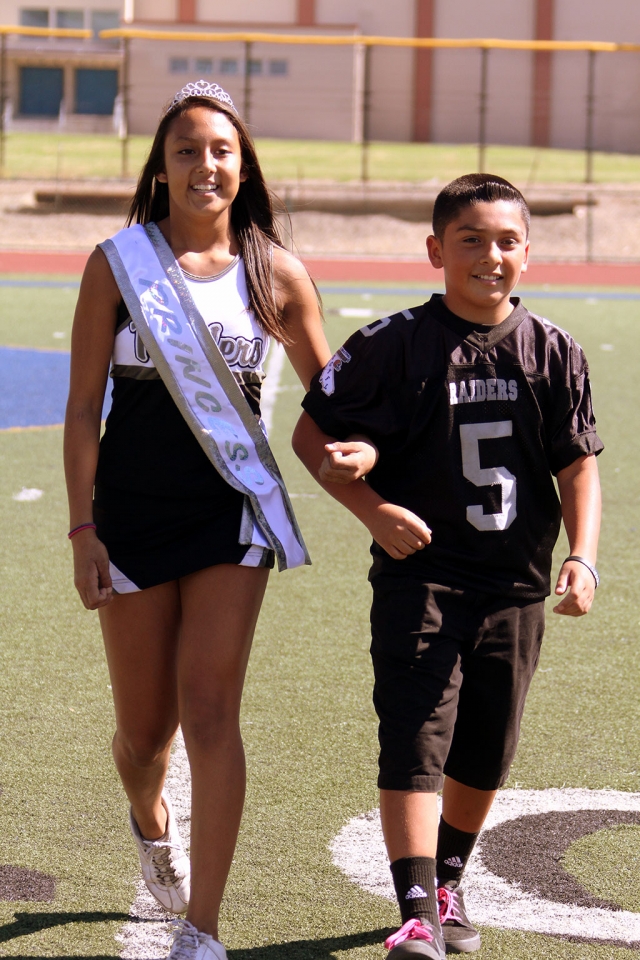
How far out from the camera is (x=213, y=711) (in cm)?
286

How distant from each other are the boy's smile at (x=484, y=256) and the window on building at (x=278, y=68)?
39409 mm

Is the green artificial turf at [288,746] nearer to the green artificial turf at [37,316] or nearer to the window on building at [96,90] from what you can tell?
the green artificial turf at [37,316]

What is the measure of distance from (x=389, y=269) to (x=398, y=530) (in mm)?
19547

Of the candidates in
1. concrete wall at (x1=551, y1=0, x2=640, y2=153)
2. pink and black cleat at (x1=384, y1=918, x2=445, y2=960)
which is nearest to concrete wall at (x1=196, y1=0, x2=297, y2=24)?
concrete wall at (x1=551, y1=0, x2=640, y2=153)

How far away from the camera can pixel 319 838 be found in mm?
3488

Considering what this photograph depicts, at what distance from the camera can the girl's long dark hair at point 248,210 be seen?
3.08 metres

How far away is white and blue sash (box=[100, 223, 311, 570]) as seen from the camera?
9.73ft

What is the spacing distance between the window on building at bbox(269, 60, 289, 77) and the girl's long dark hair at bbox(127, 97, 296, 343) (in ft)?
128

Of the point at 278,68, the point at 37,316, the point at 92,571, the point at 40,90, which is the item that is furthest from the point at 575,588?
the point at 40,90

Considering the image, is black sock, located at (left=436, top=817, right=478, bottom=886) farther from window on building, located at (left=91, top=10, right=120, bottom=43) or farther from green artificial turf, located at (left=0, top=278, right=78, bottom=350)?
window on building, located at (left=91, top=10, right=120, bottom=43)

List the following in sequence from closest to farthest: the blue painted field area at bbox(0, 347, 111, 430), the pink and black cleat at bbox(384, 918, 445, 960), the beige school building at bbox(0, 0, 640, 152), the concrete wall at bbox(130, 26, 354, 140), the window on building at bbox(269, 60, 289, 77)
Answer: the pink and black cleat at bbox(384, 918, 445, 960)
the blue painted field area at bbox(0, 347, 111, 430)
the window on building at bbox(269, 60, 289, 77)
the concrete wall at bbox(130, 26, 354, 140)
the beige school building at bbox(0, 0, 640, 152)

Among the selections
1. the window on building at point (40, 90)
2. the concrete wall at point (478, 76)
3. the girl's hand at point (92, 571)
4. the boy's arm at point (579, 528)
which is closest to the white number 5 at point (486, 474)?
the boy's arm at point (579, 528)

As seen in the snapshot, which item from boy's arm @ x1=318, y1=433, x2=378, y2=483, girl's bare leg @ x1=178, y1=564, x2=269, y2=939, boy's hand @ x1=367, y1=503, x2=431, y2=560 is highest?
boy's arm @ x1=318, y1=433, x2=378, y2=483

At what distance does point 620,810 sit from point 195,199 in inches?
79.1
